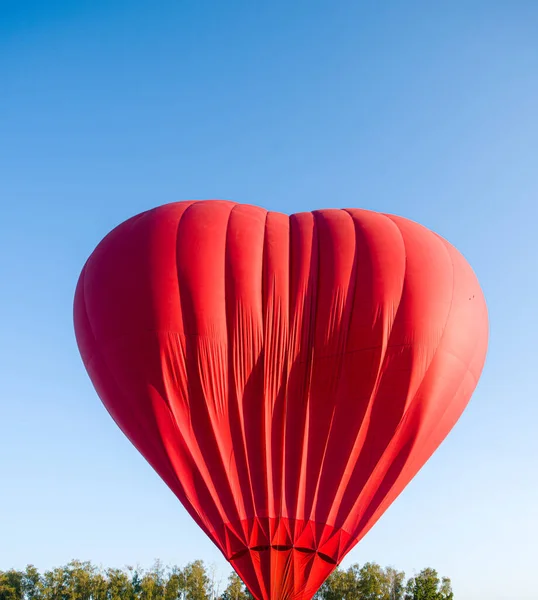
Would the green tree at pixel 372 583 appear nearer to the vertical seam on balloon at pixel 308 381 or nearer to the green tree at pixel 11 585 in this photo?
the green tree at pixel 11 585

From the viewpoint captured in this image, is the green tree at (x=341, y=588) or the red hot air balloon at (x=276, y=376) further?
the green tree at (x=341, y=588)

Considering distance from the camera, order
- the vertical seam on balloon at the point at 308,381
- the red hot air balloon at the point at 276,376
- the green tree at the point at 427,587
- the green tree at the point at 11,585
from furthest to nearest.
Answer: the green tree at the point at 11,585 < the green tree at the point at 427,587 < the vertical seam on balloon at the point at 308,381 < the red hot air balloon at the point at 276,376

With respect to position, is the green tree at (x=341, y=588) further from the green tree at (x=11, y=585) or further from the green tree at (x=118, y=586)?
the green tree at (x=11, y=585)

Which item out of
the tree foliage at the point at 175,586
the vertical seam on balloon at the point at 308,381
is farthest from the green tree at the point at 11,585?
the vertical seam on balloon at the point at 308,381

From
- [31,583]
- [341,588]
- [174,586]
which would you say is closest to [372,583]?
[341,588]

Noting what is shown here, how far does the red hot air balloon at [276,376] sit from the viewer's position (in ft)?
44.2

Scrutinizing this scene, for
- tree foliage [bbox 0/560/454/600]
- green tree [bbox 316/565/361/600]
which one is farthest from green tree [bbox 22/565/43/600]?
green tree [bbox 316/565/361/600]

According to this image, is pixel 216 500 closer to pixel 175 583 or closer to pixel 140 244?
pixel 140 244

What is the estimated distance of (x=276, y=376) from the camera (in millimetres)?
13570

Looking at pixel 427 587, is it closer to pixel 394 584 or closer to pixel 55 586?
pixel 394 584

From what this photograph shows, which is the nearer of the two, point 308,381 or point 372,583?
point 308,381

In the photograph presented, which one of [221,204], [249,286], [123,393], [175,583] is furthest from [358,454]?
[175,583]

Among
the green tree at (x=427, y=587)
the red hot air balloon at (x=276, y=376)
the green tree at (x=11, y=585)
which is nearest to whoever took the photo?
the red hot air balloon at (x=276, y=376)

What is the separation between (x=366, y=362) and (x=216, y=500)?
3.74 meters
